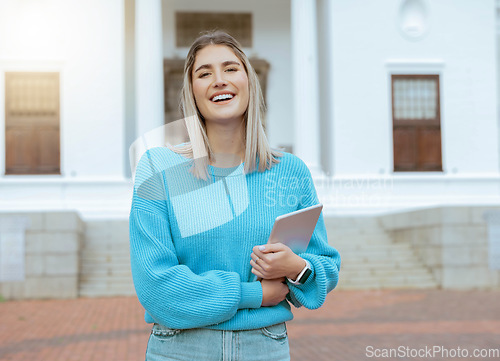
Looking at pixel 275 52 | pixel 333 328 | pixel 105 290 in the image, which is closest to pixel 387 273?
pixel 333 328

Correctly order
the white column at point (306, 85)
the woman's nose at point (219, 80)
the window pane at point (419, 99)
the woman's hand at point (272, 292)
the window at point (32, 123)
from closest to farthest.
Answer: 1. the woman's hand at point (272, 292)
2. the woman's nose at point (219, 80)
3. the window at point (32, 123)
4. the white column at point (306, 85)
5. the window pane at point (419, 99)

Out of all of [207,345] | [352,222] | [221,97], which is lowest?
[352,222]

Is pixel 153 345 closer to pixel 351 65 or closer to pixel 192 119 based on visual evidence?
pixel 192 119

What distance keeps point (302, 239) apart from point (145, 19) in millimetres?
15853

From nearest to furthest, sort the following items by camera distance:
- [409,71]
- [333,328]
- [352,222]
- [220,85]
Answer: [220,85]
[333,328]
[352,222]
[409,71]

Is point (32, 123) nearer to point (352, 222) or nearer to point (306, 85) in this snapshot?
point (306, 85)

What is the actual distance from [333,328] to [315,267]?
19.9 feet

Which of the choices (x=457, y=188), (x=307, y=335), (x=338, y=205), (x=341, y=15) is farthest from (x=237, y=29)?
(x=307, y=335)

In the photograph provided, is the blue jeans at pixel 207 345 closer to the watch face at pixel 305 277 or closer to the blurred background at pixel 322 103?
the watch face at pixel 305 277

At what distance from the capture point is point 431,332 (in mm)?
7703

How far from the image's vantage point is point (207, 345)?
2.02 metres

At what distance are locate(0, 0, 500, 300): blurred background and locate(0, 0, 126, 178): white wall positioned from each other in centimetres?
3

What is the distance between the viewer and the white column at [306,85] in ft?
57.3

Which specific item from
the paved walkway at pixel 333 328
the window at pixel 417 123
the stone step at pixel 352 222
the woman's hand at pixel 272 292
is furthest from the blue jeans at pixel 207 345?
the window at pixel 417 123
